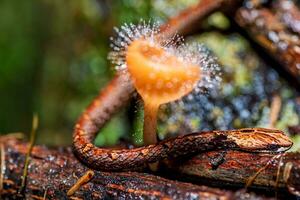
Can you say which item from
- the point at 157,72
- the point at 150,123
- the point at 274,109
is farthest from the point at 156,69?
the point at 274,109

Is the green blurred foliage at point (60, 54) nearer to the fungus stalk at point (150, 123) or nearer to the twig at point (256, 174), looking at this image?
the fungus stalk at point (150, 123)

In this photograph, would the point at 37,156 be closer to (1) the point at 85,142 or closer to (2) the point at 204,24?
(1) the point at 85,142

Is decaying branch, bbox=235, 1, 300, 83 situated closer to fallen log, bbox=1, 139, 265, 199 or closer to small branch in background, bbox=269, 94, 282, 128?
small branch in background, bbox=269, 94, 282, 128

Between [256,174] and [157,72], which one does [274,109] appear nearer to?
[256,174]

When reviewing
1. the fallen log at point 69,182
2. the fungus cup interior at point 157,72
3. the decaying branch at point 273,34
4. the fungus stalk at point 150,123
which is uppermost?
the decaying branch at point 273,34

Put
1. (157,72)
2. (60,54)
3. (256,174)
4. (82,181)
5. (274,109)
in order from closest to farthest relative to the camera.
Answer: (157,72), (256,174), (82,181), (274,109), (60,54)

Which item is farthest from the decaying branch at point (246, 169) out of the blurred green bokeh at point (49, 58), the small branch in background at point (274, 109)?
the blurred green bokeh at point (49, 58)
